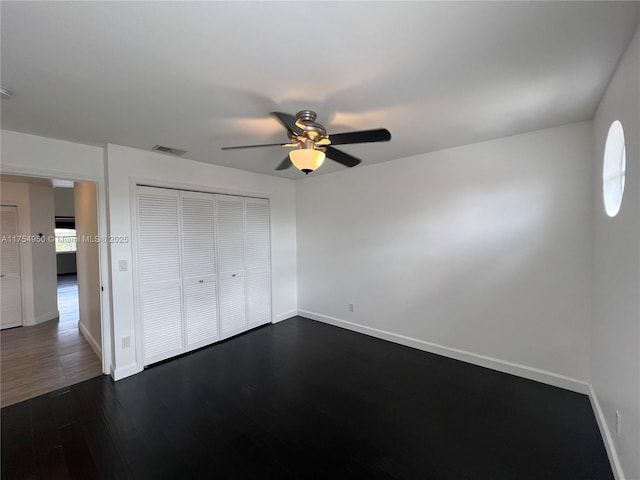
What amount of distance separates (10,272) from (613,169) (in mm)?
7454

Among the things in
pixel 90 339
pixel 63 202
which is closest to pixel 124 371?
pixel 90 339

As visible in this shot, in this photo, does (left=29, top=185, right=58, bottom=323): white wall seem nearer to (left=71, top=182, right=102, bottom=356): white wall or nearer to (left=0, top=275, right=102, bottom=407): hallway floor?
(left=0, top=275, right=102, bottom=407): hallway floor

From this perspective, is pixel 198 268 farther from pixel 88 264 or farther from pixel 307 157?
pixel 307 157

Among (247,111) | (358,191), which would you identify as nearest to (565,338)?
(358,191)

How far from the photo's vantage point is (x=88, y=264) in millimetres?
3553

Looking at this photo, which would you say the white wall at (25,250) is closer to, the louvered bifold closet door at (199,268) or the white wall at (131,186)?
the white wall at (131,186)

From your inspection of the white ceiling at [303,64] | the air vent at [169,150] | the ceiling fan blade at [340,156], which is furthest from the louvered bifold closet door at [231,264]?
the ceiling fan blade at [340,156]

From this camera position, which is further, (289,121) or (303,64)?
(289,121)

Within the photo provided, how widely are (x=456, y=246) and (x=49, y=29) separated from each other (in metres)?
3.50

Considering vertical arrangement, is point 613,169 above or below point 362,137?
below

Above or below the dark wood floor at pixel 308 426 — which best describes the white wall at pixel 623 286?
above

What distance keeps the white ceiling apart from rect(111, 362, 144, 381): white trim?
A: 2334 mm

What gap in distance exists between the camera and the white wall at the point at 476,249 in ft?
8.01

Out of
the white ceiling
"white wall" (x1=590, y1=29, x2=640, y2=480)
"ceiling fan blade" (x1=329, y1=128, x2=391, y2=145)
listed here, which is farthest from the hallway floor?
"white wall" (x1=590, y1=29, x2=640, y2=480)
